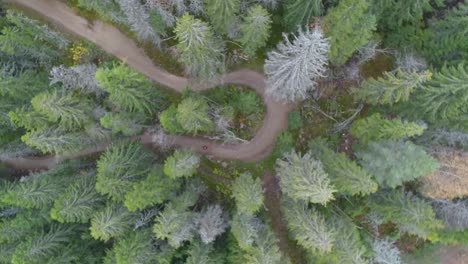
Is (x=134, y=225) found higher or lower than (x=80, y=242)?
higher

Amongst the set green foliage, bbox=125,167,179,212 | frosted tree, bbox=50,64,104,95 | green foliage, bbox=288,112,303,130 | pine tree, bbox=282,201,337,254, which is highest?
green foliage, bbox=288,112,303,130

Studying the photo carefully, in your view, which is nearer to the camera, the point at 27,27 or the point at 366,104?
the point at 27,27

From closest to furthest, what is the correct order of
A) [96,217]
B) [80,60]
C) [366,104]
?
[96,217] < [366,104] < [80,60]

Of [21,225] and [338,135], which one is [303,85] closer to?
[338,135]

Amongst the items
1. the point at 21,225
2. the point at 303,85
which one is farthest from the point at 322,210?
the point at 21,225

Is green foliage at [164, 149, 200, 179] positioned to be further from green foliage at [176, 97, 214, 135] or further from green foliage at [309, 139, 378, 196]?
green foliage at [309, 139, 378, 196]

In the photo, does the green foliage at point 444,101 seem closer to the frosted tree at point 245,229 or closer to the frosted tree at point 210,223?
the frosted tree at point 245,229

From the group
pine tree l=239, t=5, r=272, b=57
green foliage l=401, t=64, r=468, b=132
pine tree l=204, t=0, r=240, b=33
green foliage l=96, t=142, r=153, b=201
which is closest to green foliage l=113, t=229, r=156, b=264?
green foliage l=96, t=142, r=153, b=201
